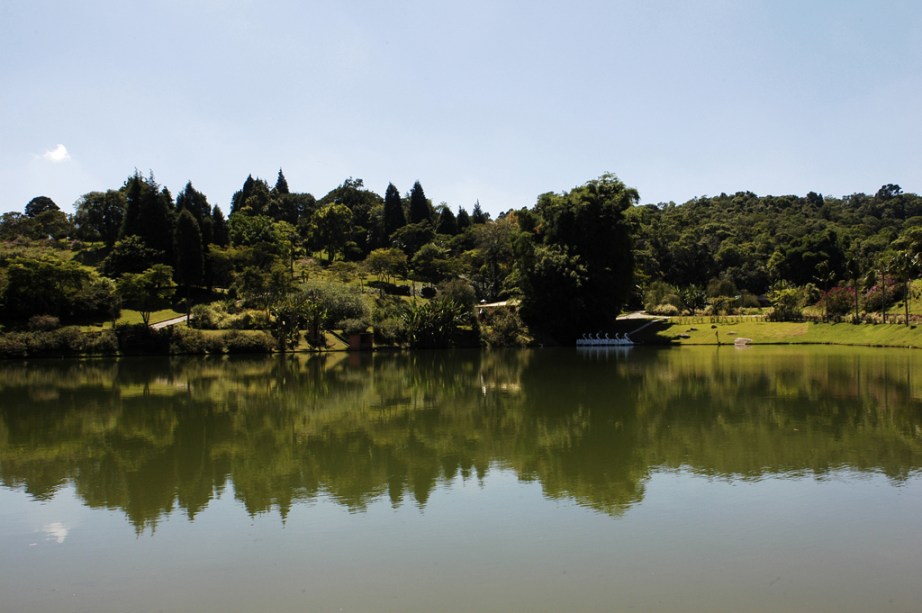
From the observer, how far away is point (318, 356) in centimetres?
4478

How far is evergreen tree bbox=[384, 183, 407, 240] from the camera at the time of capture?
84125mm

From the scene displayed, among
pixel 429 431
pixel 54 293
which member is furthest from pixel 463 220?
pixel 429 431

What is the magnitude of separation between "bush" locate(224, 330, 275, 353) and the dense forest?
3.16 feet

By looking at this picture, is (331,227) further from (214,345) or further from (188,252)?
(214,345)

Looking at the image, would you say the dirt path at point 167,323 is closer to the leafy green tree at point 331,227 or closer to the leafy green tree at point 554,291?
the leafy green tree at point 554,291

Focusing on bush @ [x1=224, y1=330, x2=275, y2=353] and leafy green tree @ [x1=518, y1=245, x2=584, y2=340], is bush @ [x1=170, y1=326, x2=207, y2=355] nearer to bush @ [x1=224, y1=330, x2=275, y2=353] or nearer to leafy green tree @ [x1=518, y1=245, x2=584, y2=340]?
bush @ [x1=224, y1=330, x2=275, y2=353]

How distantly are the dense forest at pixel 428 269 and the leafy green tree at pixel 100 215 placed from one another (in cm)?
23

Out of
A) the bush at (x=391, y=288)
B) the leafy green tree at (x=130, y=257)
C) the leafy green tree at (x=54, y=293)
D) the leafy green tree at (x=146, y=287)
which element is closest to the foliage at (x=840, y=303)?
the bush at (x=391, y=288)

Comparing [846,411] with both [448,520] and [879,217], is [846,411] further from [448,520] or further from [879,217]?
[879,217]

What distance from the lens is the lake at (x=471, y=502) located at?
715 centimetres

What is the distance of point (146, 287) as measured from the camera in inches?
1839

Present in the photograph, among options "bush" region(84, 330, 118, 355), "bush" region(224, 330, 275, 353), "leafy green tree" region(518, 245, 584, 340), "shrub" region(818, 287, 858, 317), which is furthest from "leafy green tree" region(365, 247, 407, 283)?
"shrub" region(818, 287, 858, 317)

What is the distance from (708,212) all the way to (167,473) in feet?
340

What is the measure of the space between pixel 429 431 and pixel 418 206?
7493 centimetres
